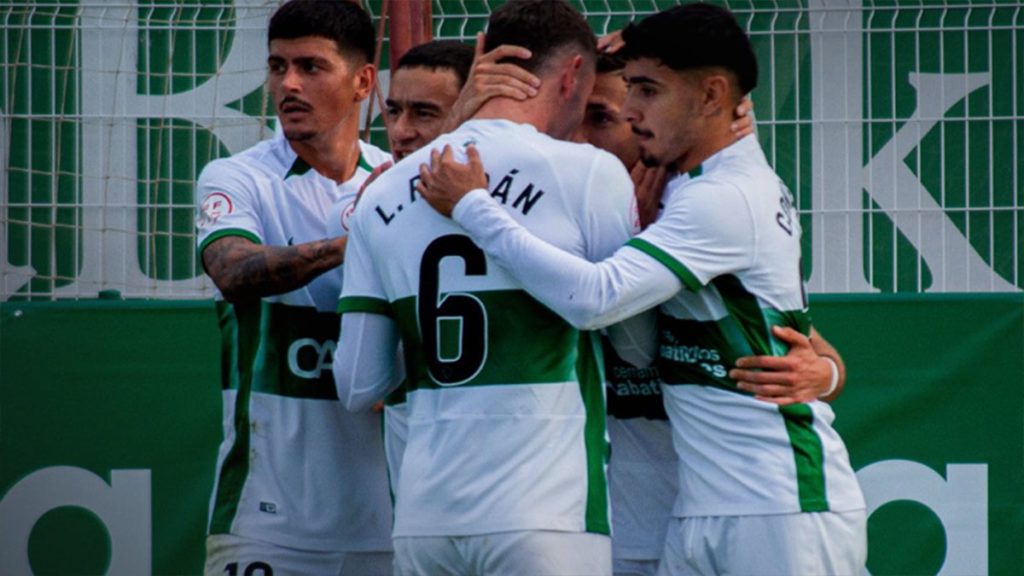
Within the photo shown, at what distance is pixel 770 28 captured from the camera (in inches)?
265

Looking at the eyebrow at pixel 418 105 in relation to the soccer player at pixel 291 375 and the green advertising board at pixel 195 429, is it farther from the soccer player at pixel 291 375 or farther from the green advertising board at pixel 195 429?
the green advertising board at pixel 195 429

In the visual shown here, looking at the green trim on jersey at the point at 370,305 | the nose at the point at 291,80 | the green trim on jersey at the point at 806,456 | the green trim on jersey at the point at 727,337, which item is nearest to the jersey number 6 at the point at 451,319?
the green trim on jersey at the point at 370,305

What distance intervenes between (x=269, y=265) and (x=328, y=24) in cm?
83

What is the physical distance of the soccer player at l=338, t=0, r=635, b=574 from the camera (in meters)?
3.65

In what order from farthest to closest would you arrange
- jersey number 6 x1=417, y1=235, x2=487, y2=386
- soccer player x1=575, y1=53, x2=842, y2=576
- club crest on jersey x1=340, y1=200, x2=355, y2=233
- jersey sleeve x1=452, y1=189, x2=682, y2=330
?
1. club crest on jersey x1=340, y1=200, x2=355, y2=233
2. soccer player x1=575, y1=53, x2=842, y2=576
3. jersey number 6 x1=417, y1=235, x2=487, y2=386
4. jersey sleeve x1=452, y1=189, x2=682, y2=330

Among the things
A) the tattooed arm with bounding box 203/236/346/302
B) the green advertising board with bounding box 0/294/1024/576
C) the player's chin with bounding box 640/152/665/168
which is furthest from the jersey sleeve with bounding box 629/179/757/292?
the green advertising board with bounding box 0/294/1024/576

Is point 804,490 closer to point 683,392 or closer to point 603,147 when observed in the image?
point 683,392

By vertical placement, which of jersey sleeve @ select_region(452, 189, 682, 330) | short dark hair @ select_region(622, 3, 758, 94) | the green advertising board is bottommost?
the green advertising board

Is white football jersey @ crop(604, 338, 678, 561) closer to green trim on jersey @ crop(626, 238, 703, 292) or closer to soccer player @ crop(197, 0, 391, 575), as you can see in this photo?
green trim on jersey @ crop(626, 238, 703, 292)

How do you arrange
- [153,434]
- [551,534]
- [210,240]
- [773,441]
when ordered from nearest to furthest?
[551,534] → [773,441] → [210,240] → [153,434]

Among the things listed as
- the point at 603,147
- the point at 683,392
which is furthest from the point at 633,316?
the point at 603,147

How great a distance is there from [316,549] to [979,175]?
3435 millimetres

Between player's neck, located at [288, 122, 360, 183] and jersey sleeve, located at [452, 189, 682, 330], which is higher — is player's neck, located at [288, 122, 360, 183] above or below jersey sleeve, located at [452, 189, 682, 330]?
above

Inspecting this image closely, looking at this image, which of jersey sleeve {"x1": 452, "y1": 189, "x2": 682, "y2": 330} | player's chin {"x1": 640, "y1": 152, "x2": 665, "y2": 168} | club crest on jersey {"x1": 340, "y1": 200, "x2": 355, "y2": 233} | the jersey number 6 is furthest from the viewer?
club crest on jersey {"x1": 340, "y1": 200, "x2": 355, "y2": 233}
